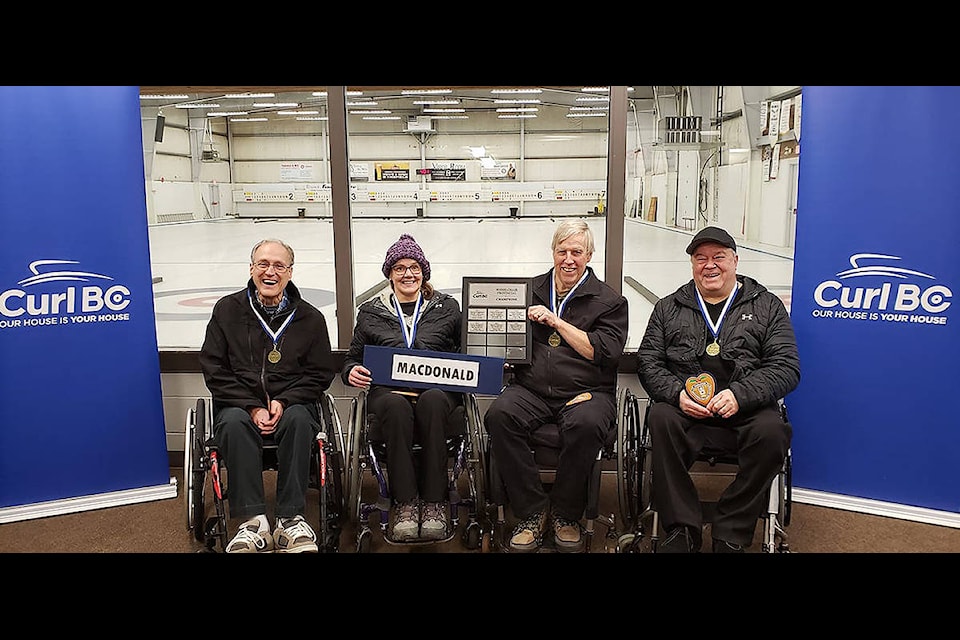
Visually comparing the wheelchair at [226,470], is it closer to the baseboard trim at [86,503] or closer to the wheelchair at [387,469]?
the wheelchair at [387,469]

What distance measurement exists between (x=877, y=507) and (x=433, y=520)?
1972 mm

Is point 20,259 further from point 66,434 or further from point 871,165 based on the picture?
point 871,165

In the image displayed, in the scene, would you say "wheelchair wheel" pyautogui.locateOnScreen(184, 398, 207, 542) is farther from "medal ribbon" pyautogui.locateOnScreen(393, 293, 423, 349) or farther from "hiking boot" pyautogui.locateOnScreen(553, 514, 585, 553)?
"hiking boot" pyautogui.locateOnScreen(553, 514, 585, 553)

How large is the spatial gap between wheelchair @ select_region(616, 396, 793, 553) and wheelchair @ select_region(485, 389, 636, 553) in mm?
15

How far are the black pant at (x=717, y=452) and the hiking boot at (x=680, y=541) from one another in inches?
1.5

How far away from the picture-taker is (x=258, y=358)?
276 cm

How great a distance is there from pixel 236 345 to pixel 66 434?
103cm

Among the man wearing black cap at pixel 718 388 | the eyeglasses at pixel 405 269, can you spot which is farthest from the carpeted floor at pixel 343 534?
the eyeglasses at pixel 405 269

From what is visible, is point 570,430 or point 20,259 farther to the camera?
point 20,259

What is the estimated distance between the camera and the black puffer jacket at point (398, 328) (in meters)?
2.87

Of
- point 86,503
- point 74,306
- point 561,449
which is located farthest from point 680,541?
point 74,306

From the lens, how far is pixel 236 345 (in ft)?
8.99
